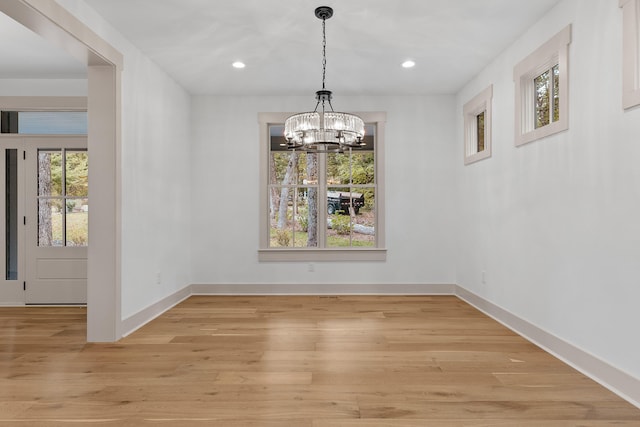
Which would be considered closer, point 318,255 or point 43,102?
point 43,102

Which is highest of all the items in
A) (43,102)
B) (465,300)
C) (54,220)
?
(43,102)

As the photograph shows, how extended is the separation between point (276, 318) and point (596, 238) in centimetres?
310

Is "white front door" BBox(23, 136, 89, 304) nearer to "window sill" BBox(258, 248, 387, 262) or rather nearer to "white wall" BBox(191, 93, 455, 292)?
"white wall" BBox(191, 93, 455, 292)

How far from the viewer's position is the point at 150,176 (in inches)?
173

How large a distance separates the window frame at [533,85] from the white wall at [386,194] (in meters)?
1.88

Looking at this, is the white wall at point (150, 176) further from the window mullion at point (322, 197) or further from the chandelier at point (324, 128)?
the window mullion at point (322, 197)

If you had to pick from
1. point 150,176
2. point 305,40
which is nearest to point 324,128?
point 305,40

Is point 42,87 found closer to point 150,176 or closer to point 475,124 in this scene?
point 150,176

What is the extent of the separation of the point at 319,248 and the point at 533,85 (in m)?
3.35

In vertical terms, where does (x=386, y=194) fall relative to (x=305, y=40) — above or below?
below

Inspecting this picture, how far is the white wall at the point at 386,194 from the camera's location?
573 cm

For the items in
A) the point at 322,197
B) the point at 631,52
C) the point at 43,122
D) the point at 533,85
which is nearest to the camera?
the point at 631,52

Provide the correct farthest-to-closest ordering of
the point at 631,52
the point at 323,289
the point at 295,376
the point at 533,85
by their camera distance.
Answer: the point at 323,289 < the point at 533,85 < the point at 295,376 < the point at 631,52

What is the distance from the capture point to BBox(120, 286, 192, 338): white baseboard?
3830 millimetres
